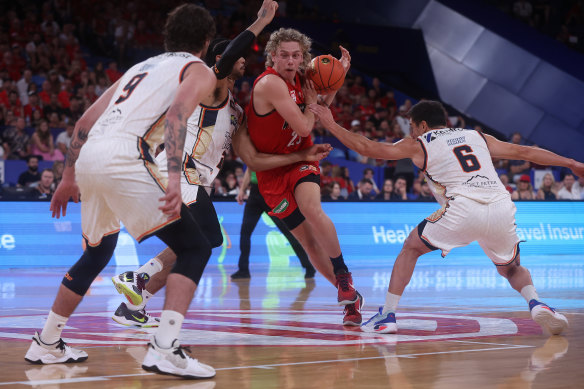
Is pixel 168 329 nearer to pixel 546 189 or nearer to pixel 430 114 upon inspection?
pixel 430 114

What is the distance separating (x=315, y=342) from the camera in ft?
17.7

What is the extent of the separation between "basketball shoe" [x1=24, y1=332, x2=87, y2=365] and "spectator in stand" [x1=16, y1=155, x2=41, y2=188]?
983 centimetres

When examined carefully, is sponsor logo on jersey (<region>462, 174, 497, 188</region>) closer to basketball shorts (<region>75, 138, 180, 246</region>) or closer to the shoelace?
the shoelace

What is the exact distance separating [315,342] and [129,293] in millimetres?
1524

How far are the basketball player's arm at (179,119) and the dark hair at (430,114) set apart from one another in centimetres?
253

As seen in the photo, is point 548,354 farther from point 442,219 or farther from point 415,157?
point 415,157

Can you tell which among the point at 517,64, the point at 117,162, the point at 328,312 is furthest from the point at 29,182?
the point at 517,64

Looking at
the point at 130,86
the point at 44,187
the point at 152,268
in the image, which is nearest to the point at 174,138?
the point at 130,86

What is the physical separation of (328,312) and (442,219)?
5.67 feet

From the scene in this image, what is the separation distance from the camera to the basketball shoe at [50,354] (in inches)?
181

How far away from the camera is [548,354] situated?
4.90m

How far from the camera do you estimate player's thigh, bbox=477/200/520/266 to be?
596 centimetres

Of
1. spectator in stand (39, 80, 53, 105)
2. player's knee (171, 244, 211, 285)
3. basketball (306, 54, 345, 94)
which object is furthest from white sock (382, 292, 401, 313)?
spectator in stand (39, 80, 53, 105)

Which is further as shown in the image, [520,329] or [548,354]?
[520,329]
